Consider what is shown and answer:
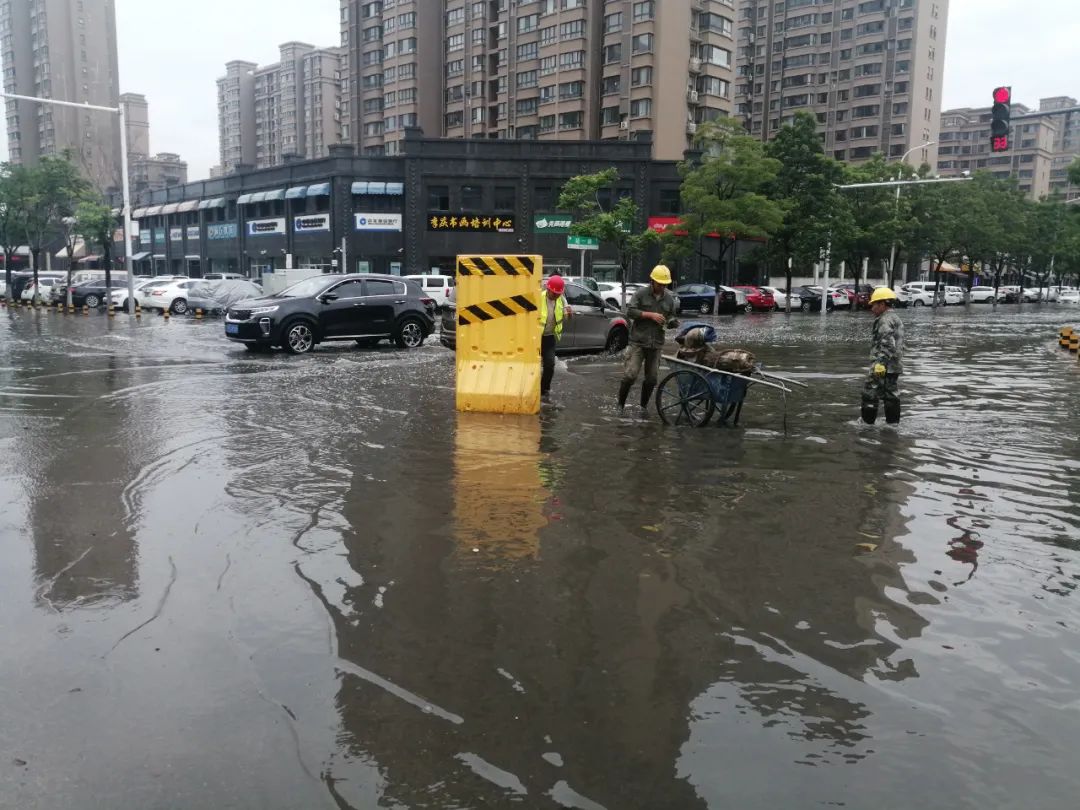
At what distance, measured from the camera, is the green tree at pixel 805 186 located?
4297 centimetres

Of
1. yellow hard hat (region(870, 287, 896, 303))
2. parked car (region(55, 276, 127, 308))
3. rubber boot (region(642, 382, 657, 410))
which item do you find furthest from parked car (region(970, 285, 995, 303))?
yellow hard hat (region(870, 287, 896, 303))

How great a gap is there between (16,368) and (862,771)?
15.6m

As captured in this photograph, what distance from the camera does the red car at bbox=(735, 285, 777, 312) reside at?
147 feet

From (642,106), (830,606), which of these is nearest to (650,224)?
(642,106)

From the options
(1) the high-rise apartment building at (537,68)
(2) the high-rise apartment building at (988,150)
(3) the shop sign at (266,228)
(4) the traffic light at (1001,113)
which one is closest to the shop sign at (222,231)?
(3) the shop sign at (266,228)

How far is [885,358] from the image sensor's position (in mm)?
9805

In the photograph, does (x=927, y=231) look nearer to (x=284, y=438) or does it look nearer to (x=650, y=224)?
(x=650, y=224)

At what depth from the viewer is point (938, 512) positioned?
665 cm

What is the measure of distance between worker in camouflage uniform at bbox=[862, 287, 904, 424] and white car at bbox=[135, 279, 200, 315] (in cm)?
3003

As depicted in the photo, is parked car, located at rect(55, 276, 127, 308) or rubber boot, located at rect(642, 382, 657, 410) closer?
rubber boot, located at rect(642, 382, 657, 410)

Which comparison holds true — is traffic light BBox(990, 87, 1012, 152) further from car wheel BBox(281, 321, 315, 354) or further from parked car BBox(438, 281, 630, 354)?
car wheel BBox(281, 321, 315, 354)

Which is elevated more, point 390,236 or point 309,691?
point 390,236

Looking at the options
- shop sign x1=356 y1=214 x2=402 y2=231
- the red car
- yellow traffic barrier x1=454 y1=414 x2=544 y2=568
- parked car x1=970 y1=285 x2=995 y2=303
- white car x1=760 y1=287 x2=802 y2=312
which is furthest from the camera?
parked car x1=970 y1=285 x2=995 y2=303

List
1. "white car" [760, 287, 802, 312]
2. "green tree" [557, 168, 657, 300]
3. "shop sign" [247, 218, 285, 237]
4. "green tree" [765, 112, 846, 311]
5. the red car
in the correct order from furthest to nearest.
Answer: "shop sign" [247, 218, 285, 237] → "white car" [760, 287, 802, 312] → the red car → "green tree" [765, 112, 846, 311] → "green tree" [557, 168, 657, 300]
